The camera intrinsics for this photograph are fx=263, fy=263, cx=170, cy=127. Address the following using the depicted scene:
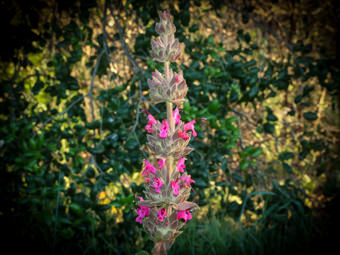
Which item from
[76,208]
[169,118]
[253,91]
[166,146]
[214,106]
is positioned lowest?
[76,208]

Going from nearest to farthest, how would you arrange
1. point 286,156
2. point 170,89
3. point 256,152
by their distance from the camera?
point 170,89
point 256,152
point 286,156

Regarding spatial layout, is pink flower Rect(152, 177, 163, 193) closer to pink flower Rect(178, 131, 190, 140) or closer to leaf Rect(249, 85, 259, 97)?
pink flower Rect(178, 131, 190, 140)

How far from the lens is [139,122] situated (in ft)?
5.86

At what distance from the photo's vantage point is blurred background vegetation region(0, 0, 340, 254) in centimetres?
170

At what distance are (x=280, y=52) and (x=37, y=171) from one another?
203 centimetres

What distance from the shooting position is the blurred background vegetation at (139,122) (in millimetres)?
1704

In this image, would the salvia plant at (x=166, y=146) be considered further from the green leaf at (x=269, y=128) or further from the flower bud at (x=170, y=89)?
the green leaf at (x=269, y=128)

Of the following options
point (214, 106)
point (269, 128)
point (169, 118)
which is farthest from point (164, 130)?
point (269, 128)

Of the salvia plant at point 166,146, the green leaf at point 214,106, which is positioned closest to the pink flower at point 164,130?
the salvia plant at point 166,146

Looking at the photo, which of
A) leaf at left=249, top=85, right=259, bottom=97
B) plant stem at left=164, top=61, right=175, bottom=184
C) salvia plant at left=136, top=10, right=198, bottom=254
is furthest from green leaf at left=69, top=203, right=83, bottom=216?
leaf at left=249, top=85, right=259, bottom=97

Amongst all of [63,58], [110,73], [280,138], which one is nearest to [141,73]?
[110,73]

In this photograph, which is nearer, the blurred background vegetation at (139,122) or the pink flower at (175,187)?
the pink flower at (175,187)

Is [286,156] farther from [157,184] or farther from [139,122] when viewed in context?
[157,184]

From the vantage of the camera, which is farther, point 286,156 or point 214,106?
point 286,156
